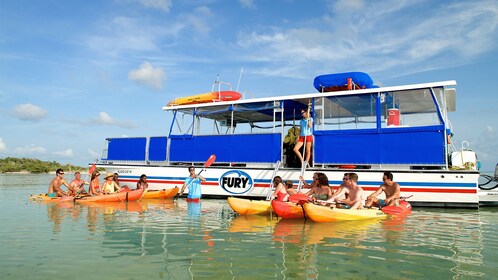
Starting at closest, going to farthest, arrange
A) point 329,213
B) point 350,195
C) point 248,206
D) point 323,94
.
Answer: point 329,213
point 350,195
point 248,206
point 323,94

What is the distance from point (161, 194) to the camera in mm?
14859

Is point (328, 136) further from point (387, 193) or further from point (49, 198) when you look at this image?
point (49, 198)

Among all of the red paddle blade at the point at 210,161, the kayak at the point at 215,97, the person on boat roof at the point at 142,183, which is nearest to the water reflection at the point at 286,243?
the red paddle blade at the point at 210,161

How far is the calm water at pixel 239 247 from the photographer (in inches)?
203

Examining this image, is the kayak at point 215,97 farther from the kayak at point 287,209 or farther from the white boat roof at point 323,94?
the kayak at point 287,209

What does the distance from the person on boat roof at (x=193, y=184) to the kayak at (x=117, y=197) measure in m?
1.84

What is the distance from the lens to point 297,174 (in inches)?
515

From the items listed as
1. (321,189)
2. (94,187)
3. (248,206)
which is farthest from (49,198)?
(321,189)

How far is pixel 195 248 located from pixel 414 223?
18.7 feet

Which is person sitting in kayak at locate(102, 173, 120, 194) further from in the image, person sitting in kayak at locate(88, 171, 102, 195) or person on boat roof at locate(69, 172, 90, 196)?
person on boat roof at locate(69, 172, 90, 196)

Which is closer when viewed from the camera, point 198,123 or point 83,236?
point 83,236

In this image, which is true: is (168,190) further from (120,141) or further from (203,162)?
(120,141)

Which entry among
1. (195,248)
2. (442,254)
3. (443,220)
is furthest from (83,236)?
(443,220)

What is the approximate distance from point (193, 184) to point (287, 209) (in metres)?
5.13
